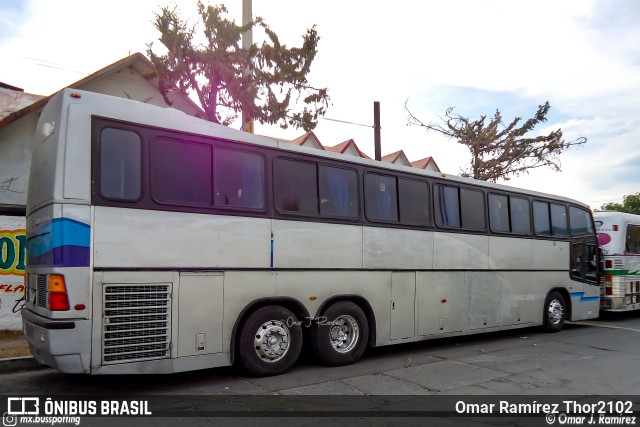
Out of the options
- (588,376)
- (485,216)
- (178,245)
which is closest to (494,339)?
(485,216)

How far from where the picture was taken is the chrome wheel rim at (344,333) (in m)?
7.88

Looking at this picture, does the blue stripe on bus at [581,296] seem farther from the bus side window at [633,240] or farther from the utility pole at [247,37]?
the utility pole at [247,37]

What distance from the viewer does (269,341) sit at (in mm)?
6977

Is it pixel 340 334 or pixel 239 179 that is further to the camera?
pixel 340 334

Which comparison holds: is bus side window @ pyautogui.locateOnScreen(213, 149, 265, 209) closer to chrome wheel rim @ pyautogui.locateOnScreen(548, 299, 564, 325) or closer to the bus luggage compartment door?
the bus luggage compartment door

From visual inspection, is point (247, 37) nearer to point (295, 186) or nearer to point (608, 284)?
point (295, 186)

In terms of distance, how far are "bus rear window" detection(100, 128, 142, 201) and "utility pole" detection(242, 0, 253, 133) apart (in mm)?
5368

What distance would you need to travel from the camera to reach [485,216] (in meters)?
10.6

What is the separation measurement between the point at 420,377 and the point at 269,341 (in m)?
2.26

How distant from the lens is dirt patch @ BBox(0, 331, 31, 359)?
7.75 metres

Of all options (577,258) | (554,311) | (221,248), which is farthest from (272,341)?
(577,258)

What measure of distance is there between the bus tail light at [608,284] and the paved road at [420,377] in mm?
5123

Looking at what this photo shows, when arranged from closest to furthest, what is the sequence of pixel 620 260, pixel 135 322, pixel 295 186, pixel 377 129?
1. pixel 135 322
2. pixel 295 186
3. pixel 620 260
4. pixel 377 129

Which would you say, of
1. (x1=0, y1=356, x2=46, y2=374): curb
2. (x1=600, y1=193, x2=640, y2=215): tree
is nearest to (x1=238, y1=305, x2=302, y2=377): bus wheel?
(x1=0, y1=356, x2=46, y2=374): curb
